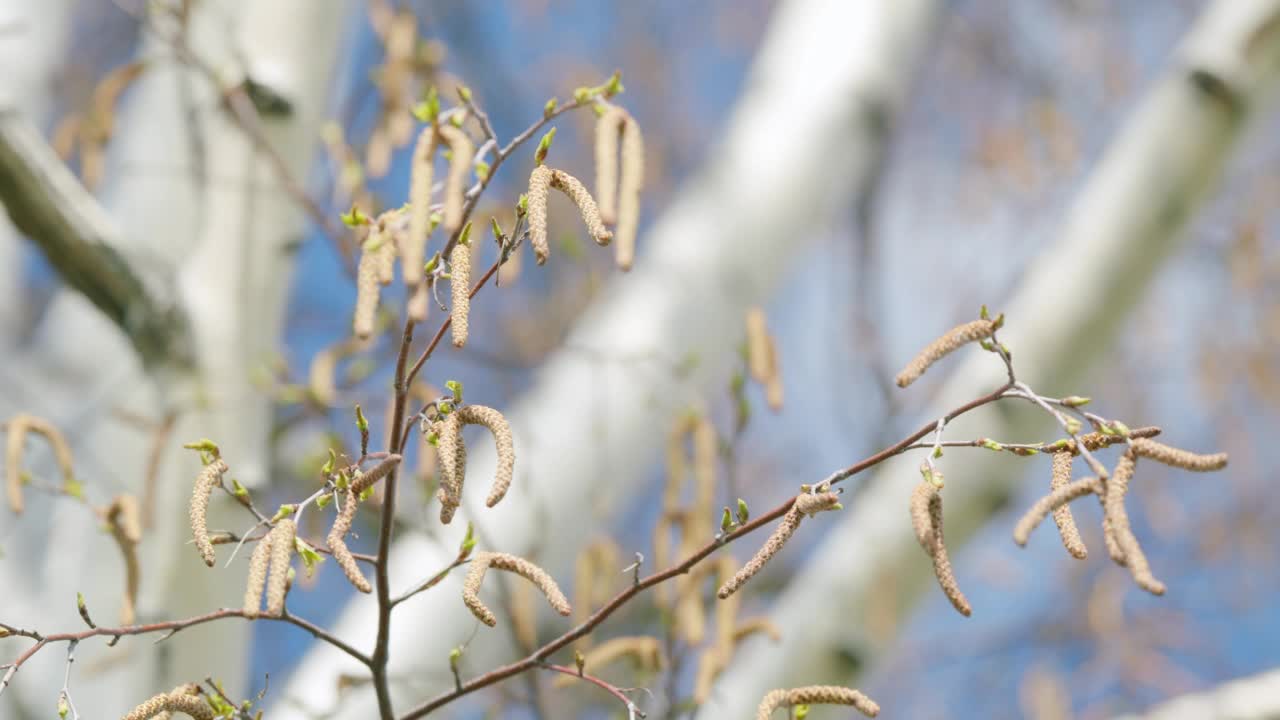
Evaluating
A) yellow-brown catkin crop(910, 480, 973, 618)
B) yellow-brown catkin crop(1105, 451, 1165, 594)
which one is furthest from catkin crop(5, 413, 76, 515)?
yellow-brown catkin crop(1105, 451, 1165, 594)

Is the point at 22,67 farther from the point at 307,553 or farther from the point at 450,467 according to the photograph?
the point at 450,467

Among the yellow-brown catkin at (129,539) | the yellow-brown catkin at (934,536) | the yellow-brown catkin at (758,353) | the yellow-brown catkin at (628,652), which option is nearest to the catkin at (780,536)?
the yellow-brown catkin at (934,536)

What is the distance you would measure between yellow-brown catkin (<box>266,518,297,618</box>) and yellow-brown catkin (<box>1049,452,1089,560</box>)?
0.47 meters

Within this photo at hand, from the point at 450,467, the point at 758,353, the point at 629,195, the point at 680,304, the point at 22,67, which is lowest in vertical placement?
the point at 450,467

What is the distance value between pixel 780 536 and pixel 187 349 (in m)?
1.26

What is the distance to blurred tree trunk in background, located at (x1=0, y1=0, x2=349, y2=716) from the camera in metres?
1.69

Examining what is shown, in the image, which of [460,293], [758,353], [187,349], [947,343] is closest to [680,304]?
[758,353]

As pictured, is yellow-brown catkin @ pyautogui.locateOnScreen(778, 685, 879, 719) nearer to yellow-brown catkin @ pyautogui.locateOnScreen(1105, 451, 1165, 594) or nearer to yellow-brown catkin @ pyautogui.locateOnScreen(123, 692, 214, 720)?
yellow-brown catkin @ pyautogui.locateOnScreen(1105, 451, 1165, 594)

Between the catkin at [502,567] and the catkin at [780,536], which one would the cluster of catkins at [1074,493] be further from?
the catkin at [502,567]

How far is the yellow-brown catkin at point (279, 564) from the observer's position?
29.8 inches

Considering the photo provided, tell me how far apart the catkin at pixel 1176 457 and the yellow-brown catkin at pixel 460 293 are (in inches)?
16.2

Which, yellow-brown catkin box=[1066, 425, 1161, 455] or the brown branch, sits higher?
yellow-brown catkin box=[1066, 425, 1161, 455]

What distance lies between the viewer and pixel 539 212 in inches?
32.4

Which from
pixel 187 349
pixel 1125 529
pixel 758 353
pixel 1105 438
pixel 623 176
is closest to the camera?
pixel 1125 529
